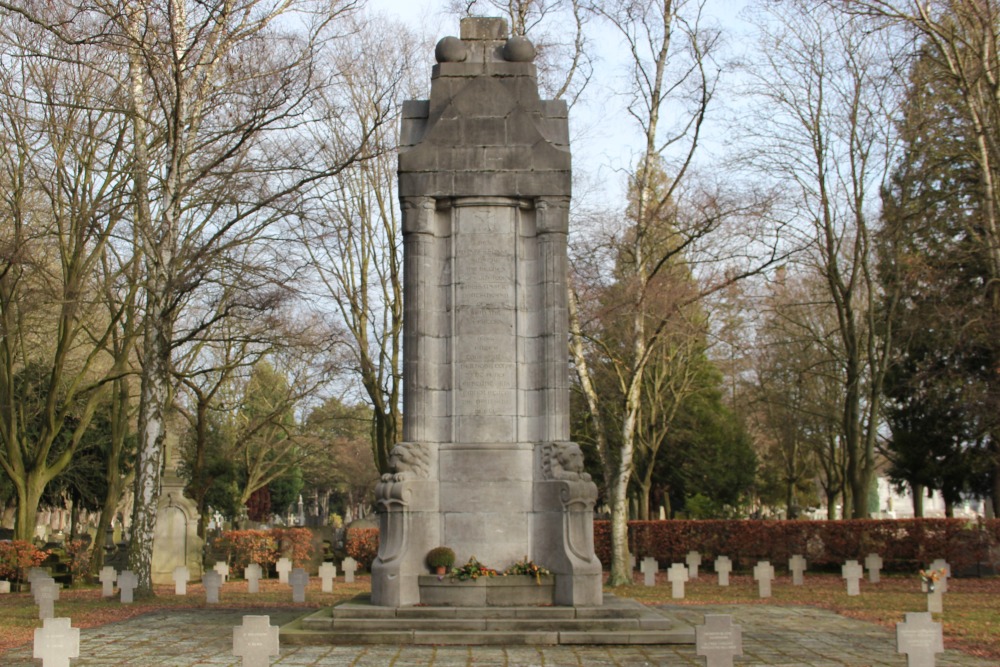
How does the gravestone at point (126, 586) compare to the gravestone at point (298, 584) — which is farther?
the gravestone at point (298, 584)

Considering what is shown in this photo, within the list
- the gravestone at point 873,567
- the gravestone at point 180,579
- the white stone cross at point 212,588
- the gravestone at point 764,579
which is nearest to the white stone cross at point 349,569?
the gravestone at point 180,579

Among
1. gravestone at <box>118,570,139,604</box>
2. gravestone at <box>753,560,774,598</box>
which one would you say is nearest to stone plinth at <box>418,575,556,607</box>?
gravestone at <box>118,570,139,604</box>

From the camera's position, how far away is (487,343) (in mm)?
15219

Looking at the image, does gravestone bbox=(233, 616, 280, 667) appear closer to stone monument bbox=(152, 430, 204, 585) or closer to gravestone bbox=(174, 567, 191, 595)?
gravestone bbox=(174, 567, 191, 595)

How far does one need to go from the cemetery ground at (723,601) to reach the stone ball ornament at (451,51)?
9.43 metres

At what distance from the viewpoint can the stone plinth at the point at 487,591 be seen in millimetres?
14125

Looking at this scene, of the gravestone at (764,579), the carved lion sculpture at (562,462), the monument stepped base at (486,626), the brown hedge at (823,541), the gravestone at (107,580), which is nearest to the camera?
the monument stepped base at (486,626)

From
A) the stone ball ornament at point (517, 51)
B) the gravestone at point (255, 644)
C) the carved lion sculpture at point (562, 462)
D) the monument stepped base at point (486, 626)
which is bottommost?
the monument stepped base at point (486, 626)

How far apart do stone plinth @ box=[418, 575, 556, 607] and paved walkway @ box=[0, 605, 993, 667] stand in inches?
52.5

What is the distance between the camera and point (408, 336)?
49.5 ft

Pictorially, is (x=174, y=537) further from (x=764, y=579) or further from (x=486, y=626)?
(x=486, y=626)

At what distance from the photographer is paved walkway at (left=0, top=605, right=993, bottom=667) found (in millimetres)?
11852

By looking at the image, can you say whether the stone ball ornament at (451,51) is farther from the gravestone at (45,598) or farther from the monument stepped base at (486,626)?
the gravestone at (45,598)

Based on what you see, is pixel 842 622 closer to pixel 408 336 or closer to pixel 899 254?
pixel 408 336
